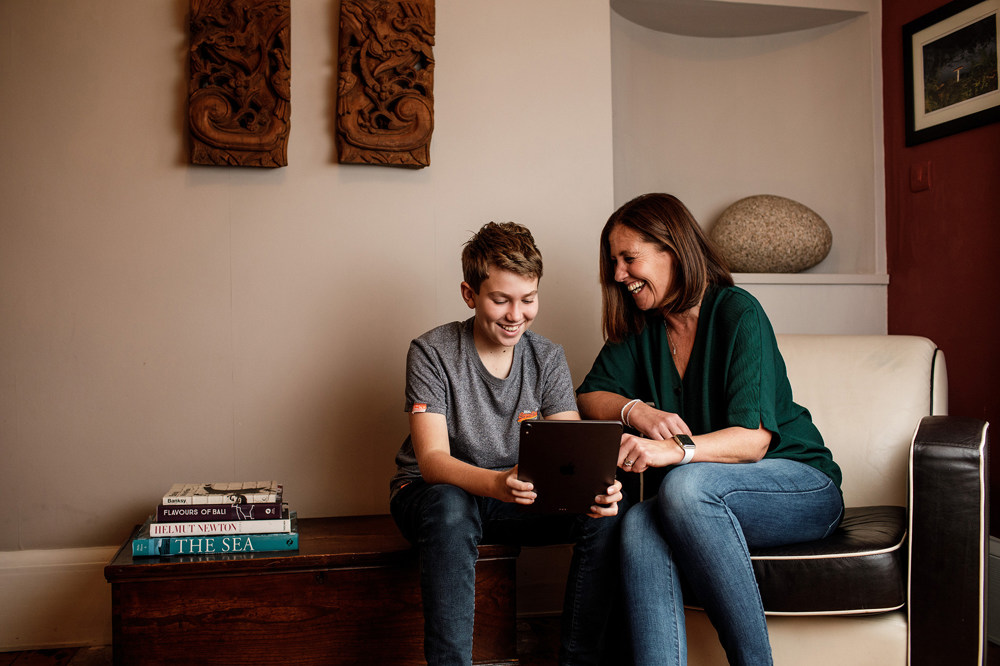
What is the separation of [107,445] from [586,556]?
4.32ft

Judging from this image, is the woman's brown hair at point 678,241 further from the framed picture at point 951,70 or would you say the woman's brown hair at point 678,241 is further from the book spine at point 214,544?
the framed picture at point 951,70

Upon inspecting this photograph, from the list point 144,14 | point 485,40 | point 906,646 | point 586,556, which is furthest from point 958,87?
point 144,14

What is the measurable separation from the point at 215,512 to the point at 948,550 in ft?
4.67

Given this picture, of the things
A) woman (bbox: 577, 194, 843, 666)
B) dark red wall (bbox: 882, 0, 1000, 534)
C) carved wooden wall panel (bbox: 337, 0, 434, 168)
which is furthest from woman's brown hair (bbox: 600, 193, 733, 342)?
dark red wall (bbox: 882, 0, 1000, 534)

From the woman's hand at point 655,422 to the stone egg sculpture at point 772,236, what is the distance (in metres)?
1.10

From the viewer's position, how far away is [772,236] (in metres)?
2.45

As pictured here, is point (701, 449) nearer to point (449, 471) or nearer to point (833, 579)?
point (833, 579)

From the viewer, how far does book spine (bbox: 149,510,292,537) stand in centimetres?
155

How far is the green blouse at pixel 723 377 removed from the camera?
1.45 metres

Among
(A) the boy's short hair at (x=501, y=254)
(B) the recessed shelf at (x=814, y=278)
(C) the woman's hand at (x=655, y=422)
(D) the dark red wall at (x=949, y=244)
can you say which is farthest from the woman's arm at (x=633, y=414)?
(D) the dark red wall at (x=949, y=244)

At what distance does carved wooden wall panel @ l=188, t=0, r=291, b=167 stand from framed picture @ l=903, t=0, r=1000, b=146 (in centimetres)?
195

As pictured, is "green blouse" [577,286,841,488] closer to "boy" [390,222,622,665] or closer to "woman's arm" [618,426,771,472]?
"woman's arm" [618,426,771,472]

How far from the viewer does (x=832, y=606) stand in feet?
4.28

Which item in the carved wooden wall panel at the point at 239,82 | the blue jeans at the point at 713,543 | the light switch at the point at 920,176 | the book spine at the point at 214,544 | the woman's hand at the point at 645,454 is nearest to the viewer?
the blue jeans at the point at 713,543
